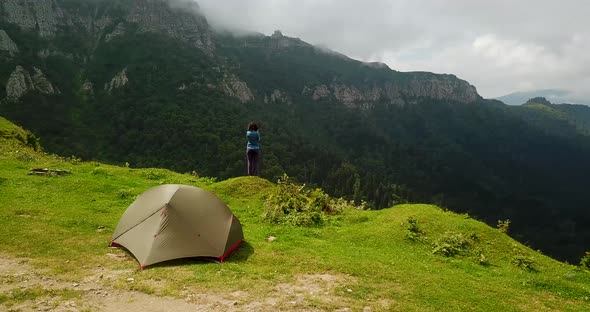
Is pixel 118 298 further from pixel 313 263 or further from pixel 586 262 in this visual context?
pixel 586 262

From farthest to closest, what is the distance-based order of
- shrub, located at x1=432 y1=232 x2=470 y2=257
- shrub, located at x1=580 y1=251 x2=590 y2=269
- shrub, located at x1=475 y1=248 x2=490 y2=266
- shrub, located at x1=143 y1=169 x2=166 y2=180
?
1. shrub, located at x1=143 y1=169 x2=166 y2=180
2. shrub, located at x1=580 y1=251 x2=590 y2=269
3. shrub, located at x1=432 y1=232 x2=470 y2=257
4. shrub, located at x1=475 y1=248 x2=490 y2=266

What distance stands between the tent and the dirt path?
5.12 feet

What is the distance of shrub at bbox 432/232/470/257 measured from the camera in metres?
13.4

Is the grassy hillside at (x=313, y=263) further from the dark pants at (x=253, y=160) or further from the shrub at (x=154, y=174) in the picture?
the shrub at (x=154, y=174)

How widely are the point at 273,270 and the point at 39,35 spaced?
218801mm

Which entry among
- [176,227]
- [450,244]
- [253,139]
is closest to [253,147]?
[253,139]

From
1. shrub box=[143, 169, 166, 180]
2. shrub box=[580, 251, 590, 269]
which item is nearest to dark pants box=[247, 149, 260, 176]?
shrub box=[143, 169, 166, 180]

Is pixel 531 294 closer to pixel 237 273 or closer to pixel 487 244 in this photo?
pixel 487 244

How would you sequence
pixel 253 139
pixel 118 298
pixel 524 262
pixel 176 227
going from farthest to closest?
pixel 253 139
pixel 524 262
pixel 176 227
pixel 118 298

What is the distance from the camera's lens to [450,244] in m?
13.7

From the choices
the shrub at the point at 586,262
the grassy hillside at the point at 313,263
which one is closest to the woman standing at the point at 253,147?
the grassy hillside at the point at 313,263

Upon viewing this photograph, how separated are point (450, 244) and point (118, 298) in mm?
11151

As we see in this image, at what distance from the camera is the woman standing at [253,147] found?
21.5 meters

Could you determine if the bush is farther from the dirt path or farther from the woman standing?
the dirt path
